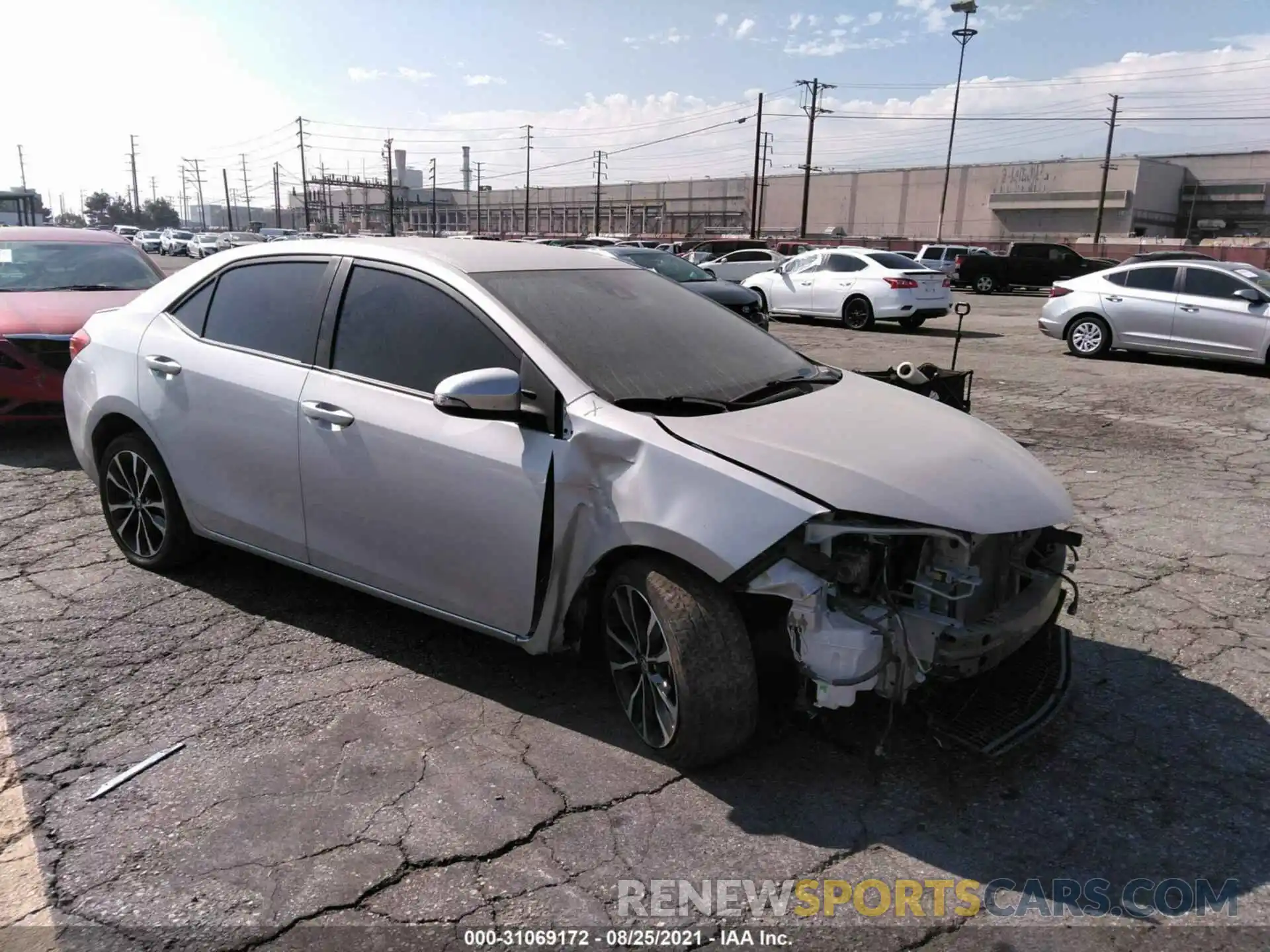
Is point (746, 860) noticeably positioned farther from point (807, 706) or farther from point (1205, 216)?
point (1205, 216)

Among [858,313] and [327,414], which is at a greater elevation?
[327,414]

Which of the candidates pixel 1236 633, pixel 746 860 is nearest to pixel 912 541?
pixel 746 860

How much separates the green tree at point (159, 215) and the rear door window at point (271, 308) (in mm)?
150086

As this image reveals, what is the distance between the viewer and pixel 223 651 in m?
3.81

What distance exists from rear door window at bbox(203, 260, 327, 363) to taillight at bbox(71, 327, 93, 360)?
3.21ft

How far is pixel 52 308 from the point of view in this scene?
721cm

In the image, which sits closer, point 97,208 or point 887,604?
point 887,604

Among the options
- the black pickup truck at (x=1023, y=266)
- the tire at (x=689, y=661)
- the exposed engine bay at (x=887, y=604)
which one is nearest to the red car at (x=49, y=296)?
the tire at (x=689, y=661)

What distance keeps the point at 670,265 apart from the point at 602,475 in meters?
13.2

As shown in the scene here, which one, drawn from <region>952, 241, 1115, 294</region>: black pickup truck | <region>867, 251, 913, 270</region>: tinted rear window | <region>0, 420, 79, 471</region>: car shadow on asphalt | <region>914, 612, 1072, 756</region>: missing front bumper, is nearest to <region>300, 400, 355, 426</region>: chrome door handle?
<region>914, 612, 1072, 756</region>: missing front bumper

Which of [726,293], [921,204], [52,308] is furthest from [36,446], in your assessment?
[921,204]

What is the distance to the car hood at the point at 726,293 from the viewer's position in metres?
13.0

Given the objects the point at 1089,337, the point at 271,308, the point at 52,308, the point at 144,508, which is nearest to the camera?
the point at 271,308

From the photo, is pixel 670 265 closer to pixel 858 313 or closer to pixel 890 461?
pixel 858 313
